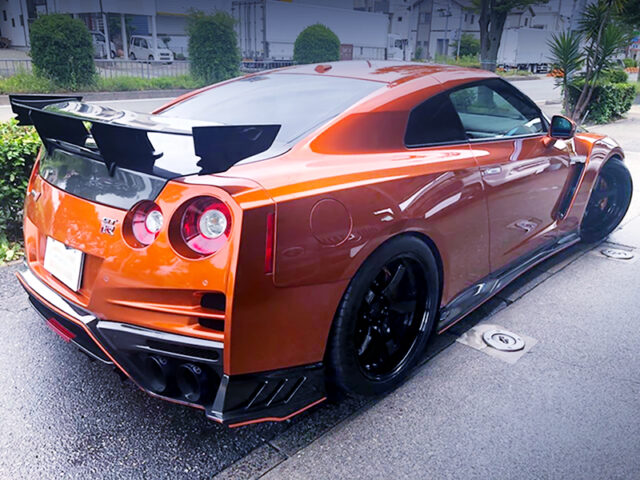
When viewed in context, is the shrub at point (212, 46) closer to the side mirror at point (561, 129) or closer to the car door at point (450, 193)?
the side mirror at point (561, 129)

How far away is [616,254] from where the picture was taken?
436 cm

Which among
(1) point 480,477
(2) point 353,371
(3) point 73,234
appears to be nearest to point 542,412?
(1) point 480,477

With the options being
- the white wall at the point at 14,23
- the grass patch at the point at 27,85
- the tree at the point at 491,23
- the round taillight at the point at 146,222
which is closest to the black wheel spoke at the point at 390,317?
the round taillight at the point at 146,222

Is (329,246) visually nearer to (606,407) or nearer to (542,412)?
(542,412)

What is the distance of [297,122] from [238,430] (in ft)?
4.30

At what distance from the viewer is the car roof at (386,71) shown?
263 centimetres

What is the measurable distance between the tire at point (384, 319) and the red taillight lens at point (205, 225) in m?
0.56

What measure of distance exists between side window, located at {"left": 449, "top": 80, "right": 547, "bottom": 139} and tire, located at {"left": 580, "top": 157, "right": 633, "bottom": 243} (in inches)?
51.3

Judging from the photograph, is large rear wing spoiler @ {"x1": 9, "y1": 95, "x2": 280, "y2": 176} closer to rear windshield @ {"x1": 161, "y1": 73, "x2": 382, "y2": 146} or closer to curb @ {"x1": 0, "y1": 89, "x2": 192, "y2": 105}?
rear windshield @ {"x1": 161, "y1": 73, "x2": 382, "y2": 146}

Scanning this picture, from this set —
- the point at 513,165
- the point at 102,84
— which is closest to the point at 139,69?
the point at 102,84

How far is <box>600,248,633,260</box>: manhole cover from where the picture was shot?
4293mm

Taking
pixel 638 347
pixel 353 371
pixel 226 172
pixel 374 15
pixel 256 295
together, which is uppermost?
pixel 374 15

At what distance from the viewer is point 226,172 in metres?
1.83

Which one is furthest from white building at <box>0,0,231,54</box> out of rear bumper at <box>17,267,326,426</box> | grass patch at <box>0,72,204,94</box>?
rear bumper at <box>17,267,326,426</box>
